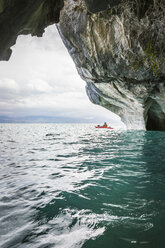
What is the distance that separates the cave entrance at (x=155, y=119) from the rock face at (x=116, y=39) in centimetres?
428

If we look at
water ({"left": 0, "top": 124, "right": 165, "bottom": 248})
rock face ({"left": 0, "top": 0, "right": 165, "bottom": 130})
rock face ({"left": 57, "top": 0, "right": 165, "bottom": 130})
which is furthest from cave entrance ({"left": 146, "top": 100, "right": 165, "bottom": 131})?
water ({"left": 0, "top": 124, "right": 165, "bottom": 248})

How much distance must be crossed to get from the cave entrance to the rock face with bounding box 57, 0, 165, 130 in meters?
4.95

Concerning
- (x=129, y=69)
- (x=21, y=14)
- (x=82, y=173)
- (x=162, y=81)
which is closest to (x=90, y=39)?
(x=129, y=69)

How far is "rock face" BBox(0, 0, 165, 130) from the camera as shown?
573cm

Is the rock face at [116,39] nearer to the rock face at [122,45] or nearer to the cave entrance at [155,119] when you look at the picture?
the rock face at [122,45]

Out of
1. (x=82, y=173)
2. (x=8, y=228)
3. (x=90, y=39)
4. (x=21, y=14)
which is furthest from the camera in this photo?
(x=90, y=39)

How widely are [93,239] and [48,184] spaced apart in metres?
2.25

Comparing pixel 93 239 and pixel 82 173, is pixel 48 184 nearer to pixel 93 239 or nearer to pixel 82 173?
pixel 82 173

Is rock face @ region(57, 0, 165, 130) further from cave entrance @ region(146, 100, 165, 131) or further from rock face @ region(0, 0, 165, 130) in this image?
cave entrance @ region(146, 100, 165, 131)

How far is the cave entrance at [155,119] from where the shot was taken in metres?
22.6

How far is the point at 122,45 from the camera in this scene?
1213 cm

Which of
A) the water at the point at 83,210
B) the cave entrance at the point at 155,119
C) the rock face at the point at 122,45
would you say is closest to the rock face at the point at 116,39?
the rock face at the point at 122,45

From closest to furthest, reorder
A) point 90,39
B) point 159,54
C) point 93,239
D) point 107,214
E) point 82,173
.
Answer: point 93,239 < point 107,214 < point 82,173 < point 159,54 < point 90,39

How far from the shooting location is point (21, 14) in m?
3.87
